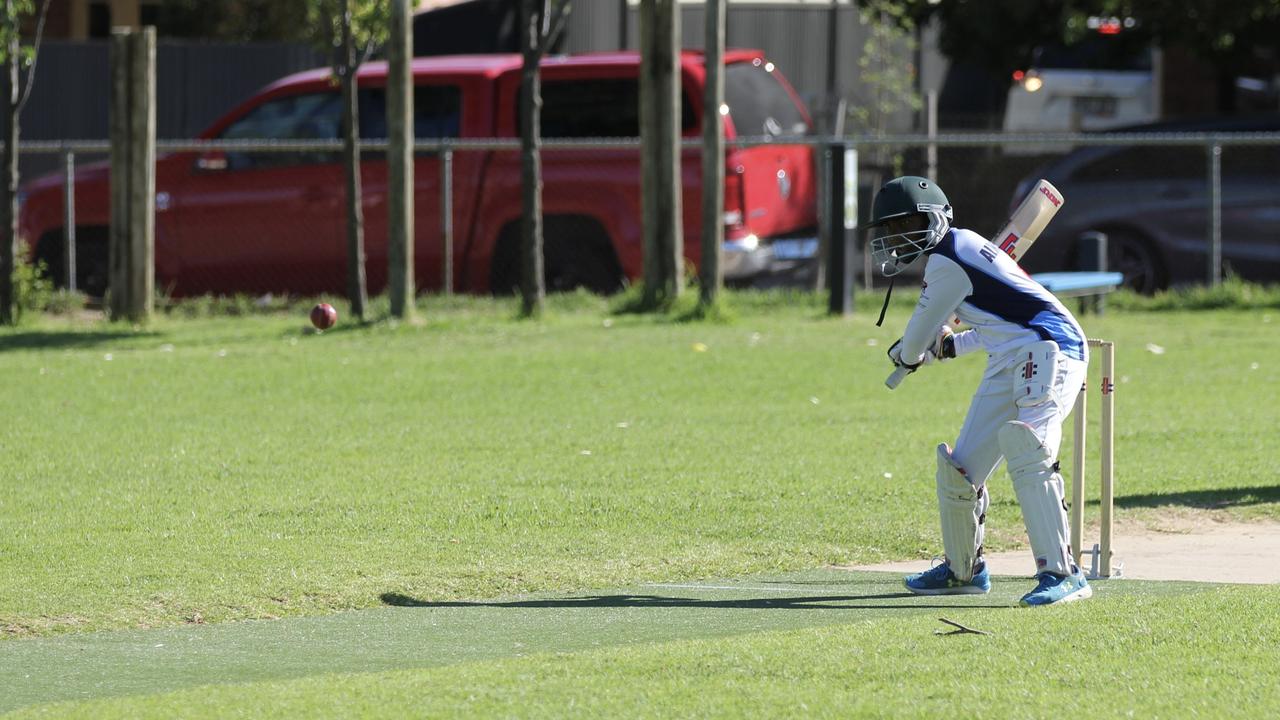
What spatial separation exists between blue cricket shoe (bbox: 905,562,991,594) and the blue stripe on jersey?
0.95 meters

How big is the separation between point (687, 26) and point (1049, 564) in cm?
2411

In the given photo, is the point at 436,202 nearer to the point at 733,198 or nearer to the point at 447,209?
the point at 447,209

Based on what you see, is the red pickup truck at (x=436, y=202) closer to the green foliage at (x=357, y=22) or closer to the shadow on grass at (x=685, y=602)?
the green foliage at (x=357, y=22)

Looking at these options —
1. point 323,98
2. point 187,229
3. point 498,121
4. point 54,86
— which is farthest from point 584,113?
point 54,86

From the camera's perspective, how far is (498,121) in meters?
18.5

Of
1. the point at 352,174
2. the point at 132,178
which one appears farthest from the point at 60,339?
the point at 352,174

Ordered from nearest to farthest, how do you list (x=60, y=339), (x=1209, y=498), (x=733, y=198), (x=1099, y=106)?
1. (x=1209, y=498)
2. (x=60, y=339)
3. (x=733, y=198)
4. (x=1099, y=106)

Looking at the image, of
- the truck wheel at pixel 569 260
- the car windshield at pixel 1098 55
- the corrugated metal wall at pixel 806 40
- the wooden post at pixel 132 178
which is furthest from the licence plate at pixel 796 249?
the corrugated metal wall at pixel 806 40

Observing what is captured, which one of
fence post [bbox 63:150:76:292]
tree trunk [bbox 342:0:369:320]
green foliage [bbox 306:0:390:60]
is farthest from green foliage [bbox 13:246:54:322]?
green foliage [bbox 306:0:390:60]

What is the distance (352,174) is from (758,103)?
4.23 meters

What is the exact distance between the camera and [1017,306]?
700 centimetres

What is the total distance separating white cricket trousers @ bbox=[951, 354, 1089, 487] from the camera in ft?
22.7

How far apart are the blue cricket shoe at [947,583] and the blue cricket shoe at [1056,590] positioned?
0.33 metres

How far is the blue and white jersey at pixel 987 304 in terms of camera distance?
700cm
